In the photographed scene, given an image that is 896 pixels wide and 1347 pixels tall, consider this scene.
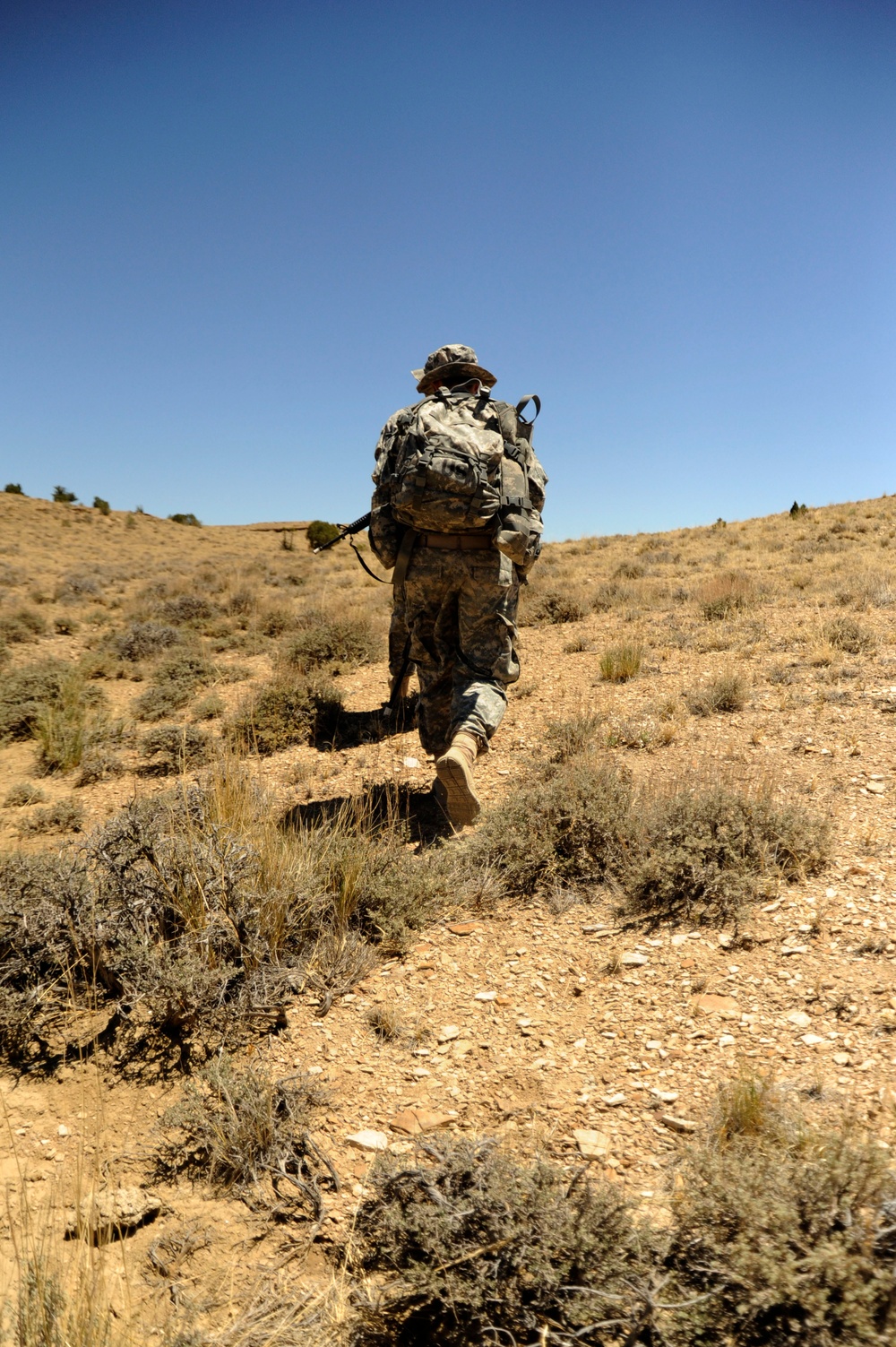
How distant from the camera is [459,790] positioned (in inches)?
155

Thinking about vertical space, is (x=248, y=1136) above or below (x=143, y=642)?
below

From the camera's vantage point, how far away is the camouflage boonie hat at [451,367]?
4.65 metres

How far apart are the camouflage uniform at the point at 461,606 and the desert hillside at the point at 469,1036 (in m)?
0.58

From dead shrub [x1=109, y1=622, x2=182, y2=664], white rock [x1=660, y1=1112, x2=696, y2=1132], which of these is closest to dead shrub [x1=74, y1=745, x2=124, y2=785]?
dead shrub [x1=109, y1=622, x2=182, y2=664]

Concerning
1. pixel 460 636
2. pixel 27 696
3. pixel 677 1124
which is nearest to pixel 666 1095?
pixel 677 1124

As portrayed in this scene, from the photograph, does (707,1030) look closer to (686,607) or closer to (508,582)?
(508,582)

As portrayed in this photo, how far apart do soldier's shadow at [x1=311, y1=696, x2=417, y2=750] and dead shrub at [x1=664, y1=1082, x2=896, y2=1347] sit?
4.55m

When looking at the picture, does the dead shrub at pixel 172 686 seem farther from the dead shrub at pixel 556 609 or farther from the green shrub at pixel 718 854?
the green shrub at pixel 718 854

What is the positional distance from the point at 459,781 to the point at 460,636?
1.09 m

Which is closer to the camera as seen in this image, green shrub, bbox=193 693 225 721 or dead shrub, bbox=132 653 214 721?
green shrub, bbox=193 693 225 721

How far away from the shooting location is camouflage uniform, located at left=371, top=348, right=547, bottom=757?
14.7 ft

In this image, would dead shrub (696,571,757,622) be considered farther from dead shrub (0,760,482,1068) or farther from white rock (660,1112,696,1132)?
white rock (660,1112,696,1132)

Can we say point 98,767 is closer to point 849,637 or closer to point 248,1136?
point 248,1136

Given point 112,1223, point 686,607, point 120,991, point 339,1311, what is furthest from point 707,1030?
point 686,607
